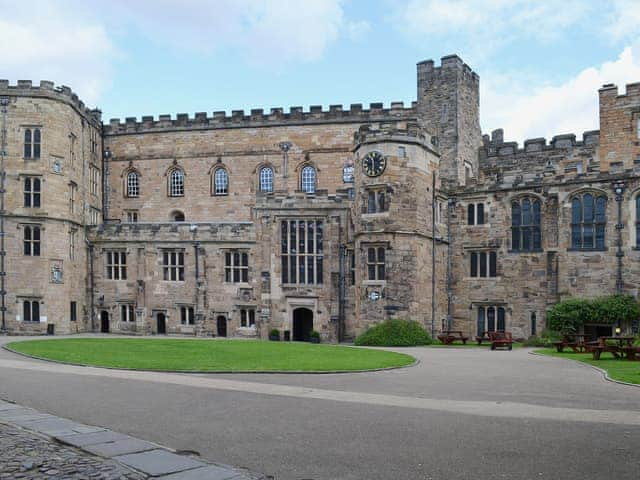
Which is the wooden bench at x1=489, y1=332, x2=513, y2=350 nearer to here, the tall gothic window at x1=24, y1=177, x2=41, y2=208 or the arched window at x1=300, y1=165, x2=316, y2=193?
the arched window at x1=300, y1=165, x2=316, y2=193

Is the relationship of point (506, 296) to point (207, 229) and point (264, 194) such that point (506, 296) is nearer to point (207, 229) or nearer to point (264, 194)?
point (264, 194)

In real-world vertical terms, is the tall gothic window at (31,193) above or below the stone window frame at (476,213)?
above

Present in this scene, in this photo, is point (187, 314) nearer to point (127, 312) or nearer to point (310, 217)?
point (127, 312)

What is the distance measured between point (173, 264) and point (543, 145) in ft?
84.0

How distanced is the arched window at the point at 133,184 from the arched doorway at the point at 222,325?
43.7 ft

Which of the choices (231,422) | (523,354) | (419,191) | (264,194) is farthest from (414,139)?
(231,422)

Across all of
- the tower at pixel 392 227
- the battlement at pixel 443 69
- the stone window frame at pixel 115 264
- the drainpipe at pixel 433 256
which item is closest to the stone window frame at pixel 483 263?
the drainpipe at pixel 433 256

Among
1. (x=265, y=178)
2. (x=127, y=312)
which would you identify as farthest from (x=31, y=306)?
(x=265, y=178)

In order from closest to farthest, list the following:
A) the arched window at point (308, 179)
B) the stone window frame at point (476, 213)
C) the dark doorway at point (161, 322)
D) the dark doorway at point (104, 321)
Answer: the stone window frame at point (476, 213)
the dark doorway at point (161, 322)
the dark doorway at point (104, 321)
the arched window at point (308, 179)

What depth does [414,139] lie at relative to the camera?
1436 inches

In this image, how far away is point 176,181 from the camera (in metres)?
50.1

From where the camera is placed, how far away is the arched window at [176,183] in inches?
1966

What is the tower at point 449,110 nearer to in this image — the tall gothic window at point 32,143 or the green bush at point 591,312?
the green bush at point 591,312

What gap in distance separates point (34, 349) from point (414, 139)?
69.5 feet
